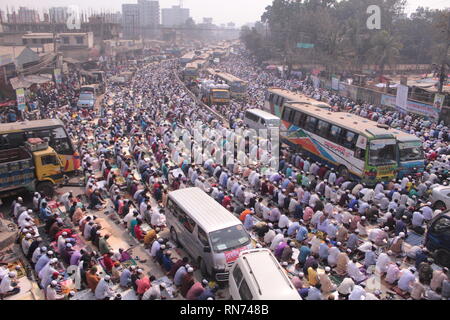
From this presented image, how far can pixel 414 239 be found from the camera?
1259 centimetres

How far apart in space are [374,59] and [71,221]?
44225 millimetres

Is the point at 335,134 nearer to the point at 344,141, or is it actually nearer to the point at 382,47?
the point at 344,141

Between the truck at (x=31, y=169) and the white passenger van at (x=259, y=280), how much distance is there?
383 inches

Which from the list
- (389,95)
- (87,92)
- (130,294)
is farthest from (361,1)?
(130,294)

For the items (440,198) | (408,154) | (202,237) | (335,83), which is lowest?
(440,198)

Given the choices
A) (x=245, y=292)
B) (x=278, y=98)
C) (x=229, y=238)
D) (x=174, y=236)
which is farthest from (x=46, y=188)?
A: (x=278, y=98)

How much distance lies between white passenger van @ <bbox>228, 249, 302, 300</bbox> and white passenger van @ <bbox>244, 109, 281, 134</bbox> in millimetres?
14603

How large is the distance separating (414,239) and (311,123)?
8502 millimetres

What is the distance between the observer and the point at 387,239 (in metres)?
12.0

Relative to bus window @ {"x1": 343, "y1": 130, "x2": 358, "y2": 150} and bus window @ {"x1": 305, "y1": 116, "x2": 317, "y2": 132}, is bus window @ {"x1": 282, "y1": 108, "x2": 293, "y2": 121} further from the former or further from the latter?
bus window @ {"x1": 343, "y1": 130, "x2": 358, "y2": 150}

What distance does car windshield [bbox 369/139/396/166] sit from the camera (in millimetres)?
15492

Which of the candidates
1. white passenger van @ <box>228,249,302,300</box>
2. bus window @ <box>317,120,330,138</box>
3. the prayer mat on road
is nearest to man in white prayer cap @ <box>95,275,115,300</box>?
white passenger van @ <box>228,249,302,300</box>

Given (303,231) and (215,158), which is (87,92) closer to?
(215,158)

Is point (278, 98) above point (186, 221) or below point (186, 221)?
above
